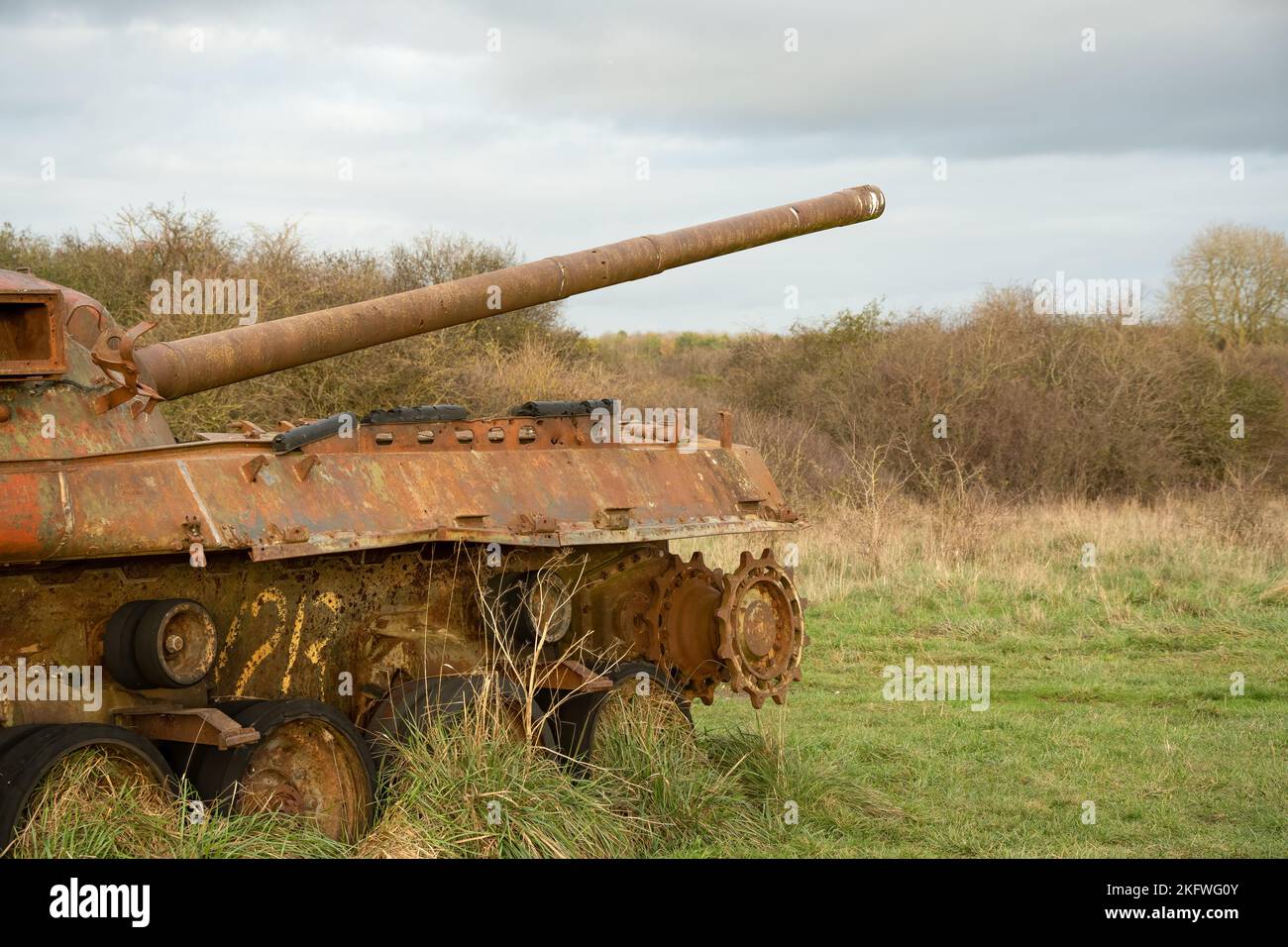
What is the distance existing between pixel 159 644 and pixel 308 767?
3.10 ft

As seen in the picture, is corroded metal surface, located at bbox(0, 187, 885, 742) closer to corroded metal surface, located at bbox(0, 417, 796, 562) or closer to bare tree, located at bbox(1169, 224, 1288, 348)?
corroded metal surface, located at bbox(0, 417, 796, 562)

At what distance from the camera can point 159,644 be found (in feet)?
17.6

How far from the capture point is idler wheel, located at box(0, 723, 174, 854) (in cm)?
489

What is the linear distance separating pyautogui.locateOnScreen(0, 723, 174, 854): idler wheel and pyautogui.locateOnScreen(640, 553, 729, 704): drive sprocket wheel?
2983 millimetres

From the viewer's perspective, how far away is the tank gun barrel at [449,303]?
6363 millimetres

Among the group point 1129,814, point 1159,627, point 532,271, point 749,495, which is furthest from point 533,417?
point 1159,627

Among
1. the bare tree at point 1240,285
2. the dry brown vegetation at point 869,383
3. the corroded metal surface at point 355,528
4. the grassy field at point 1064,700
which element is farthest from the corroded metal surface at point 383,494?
the bare tree at point 1240,285

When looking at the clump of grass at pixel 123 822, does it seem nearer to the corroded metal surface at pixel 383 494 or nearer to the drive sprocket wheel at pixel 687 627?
the corroded metal surface at pixel 383 494

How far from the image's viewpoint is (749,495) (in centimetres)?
809

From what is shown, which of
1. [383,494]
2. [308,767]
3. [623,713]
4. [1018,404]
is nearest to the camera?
[308,767]

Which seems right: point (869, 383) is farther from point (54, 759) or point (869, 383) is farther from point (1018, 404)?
point (54, 759)

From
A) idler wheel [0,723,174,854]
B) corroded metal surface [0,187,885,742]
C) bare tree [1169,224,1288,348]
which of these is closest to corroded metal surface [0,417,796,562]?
corroded metal surface [0,187,885,742]

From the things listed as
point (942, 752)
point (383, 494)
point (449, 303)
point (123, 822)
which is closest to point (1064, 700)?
point (942, 752)
